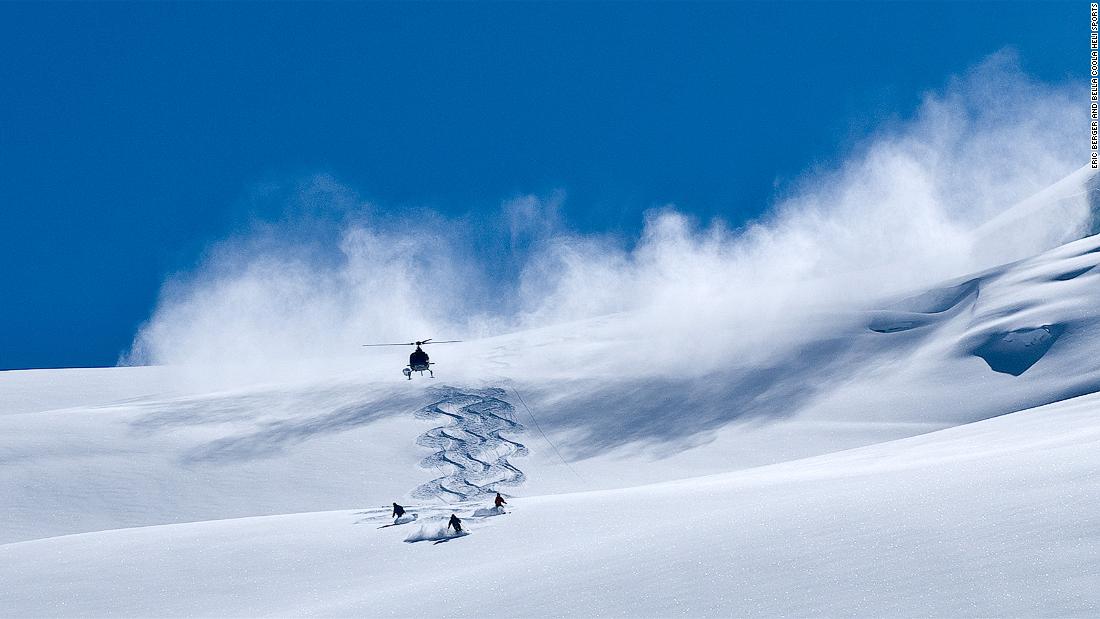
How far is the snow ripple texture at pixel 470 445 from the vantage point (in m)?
43.3

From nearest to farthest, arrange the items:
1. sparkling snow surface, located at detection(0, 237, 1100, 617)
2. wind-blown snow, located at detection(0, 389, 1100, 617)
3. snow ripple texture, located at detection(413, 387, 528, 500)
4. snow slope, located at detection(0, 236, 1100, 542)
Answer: wind-blown snow, located at detection(0, 389, 1100, 617) < sparkling snow surface, located at detection(0, 237, 1100, 617) < snow ripple texture, located at detection(413, 387, 528, 500) < snow slope, located at detection(0, 236, 1100, 542)

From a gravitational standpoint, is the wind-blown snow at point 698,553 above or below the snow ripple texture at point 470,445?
below

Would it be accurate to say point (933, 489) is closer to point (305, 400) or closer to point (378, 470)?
point (378, 470)

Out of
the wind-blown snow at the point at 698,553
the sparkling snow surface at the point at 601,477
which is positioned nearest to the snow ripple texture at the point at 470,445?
the sparkling snow surface at the point at 601,477

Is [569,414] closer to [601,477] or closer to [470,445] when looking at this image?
[470,445]

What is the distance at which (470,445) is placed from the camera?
4894cm

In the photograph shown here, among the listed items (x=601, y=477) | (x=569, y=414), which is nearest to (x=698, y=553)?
(x=601, y=477)

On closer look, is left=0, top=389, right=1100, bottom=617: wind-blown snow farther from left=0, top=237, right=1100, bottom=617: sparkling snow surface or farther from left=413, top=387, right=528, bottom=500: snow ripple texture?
left=413, top=387, right=528, bottom=500: snow ripple texture

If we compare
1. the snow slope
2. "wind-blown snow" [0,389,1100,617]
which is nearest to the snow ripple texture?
the snow slope

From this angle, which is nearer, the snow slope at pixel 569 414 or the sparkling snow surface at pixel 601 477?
the sparkling snow surface at pixel 601 477

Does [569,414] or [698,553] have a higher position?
[569,414]

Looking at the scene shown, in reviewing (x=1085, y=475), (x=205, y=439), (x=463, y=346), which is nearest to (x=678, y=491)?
(x=1085, y=475)

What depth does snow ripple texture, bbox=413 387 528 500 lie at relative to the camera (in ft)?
142

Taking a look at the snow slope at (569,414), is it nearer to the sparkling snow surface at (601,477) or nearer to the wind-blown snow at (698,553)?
the sparkling snow surface at (601,477)
